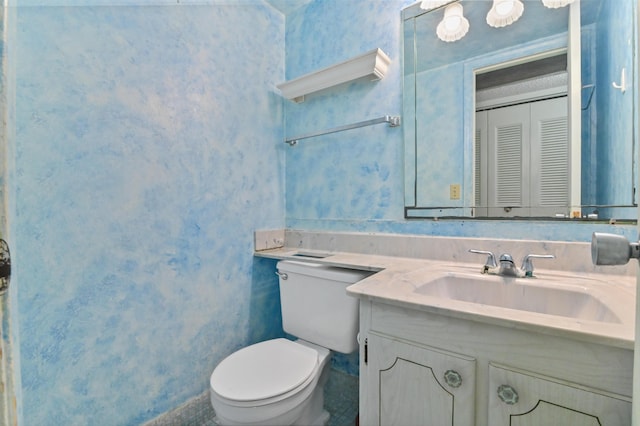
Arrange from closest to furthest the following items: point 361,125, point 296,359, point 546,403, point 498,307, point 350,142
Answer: point 546,403
point 498,307
point 296,359
point 361,125
point 350,142

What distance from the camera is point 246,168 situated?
5.14 feet

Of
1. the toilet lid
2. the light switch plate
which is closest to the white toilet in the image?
the toilet lid

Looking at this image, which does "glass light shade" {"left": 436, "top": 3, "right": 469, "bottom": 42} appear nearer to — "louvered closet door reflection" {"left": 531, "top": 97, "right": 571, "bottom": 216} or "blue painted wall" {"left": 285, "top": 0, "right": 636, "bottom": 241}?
"blue painted wall" {"left": 285, "top": 0, "right": 636, "bottom": 241}

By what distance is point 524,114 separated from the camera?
110 cm

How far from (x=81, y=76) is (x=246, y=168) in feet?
2.46

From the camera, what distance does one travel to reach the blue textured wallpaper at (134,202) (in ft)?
3.02

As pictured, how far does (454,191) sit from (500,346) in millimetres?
727

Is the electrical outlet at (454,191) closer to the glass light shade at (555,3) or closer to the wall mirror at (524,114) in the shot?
the wall mirror at (524,114)

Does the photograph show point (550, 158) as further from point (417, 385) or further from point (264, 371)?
point (264, 371)

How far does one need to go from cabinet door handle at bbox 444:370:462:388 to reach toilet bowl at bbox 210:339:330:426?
1.82 feet

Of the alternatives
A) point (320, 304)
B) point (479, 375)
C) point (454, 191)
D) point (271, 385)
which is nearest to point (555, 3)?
point (454, 191)

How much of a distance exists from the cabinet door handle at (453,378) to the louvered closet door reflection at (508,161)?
2.27ft

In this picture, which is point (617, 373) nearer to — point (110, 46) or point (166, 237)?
point (166, 237)

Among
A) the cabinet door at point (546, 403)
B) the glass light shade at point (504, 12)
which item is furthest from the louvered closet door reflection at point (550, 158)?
the cabinet door at point (546, 403)
